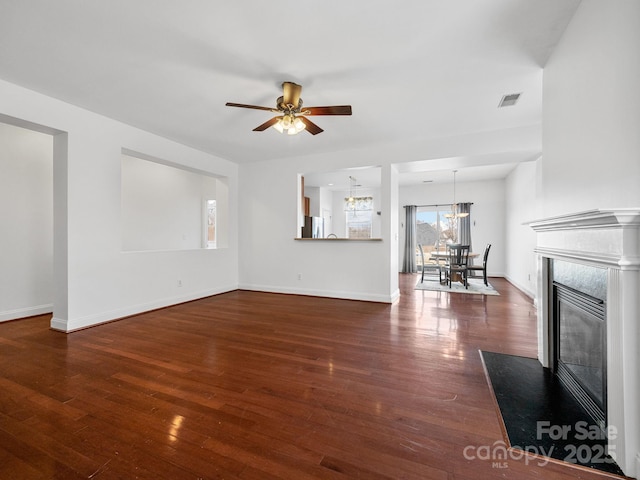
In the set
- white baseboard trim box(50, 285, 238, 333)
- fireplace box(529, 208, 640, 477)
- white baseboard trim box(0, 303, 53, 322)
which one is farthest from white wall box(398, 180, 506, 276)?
white baseboard trim box(0, 303, 53, 322)

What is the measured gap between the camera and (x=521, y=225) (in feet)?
18.8

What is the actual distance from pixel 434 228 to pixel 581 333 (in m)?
7.47

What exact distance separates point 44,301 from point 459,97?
6.02 meters

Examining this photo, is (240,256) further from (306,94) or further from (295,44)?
(295,44)

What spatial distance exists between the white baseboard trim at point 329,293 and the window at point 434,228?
4.53 metres

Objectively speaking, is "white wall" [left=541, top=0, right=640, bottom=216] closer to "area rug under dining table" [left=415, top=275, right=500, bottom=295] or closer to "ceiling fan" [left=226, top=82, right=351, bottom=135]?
"ceiling fan" [left=226, top=82, right=351, bottom=135]

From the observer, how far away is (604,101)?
60.2 inches

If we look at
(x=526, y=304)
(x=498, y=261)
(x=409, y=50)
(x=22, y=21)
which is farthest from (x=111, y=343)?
(x=498, y=261)

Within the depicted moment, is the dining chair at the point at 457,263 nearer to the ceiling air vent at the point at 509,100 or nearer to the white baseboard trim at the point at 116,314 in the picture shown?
the ceiling air vent at the point at 509,100

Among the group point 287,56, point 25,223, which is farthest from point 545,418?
point 25,223

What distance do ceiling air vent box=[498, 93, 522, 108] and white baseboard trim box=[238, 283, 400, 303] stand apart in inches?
116

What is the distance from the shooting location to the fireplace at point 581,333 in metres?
1.57

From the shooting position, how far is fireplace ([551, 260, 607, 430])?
157cm

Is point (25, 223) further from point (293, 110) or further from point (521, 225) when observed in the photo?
point (521, 225)
